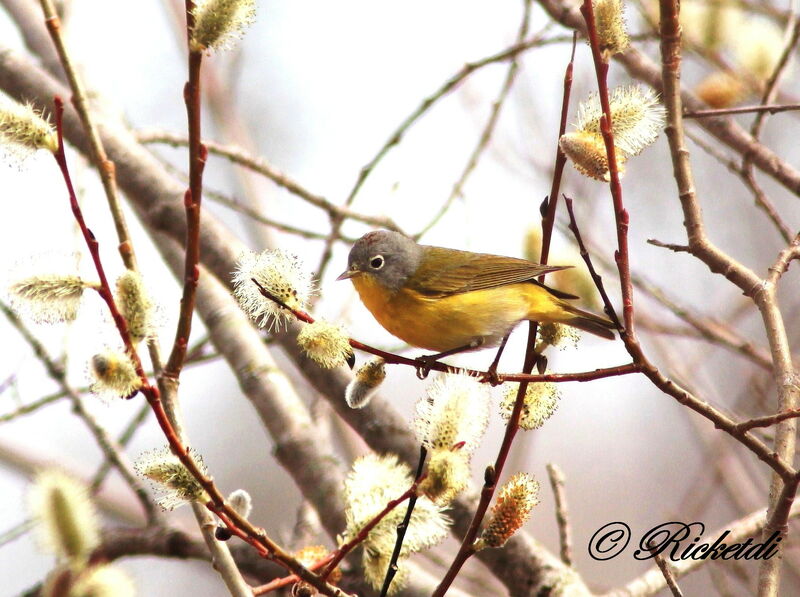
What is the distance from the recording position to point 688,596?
6332 mm

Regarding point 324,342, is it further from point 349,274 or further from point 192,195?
point 349,274

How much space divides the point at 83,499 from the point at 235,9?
89cm

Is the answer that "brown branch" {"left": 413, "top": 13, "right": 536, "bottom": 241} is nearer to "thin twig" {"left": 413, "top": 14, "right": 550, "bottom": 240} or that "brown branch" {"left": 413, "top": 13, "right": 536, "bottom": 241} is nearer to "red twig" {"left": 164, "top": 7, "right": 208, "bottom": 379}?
"thin twig" {"left": 413, "top": 14, "right": 550, "bottom": 240}

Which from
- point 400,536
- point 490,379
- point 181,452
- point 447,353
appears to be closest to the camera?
point 181,452

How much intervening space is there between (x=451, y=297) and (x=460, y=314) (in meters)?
0.12

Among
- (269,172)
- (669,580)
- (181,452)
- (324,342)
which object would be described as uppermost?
(269,172)

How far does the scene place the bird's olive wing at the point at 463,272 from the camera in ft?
10.3

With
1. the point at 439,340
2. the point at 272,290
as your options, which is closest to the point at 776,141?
the point at 439,340

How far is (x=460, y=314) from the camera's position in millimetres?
3033

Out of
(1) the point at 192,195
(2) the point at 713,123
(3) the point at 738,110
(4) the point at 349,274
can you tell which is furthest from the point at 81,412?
(2) the point at 713,123

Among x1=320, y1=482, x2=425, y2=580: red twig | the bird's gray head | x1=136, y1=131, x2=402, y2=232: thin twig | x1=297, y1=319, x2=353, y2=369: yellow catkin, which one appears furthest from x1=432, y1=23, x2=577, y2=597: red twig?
x1=136, y1=131, x2=402, y2=232: thin twig

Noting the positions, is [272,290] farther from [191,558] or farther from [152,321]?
[191,558]

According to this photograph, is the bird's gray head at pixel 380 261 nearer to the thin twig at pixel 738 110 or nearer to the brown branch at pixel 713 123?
the brown branch at pixel 713 123

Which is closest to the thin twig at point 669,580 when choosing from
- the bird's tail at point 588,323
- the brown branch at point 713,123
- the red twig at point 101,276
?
the red twig at point 101,276
